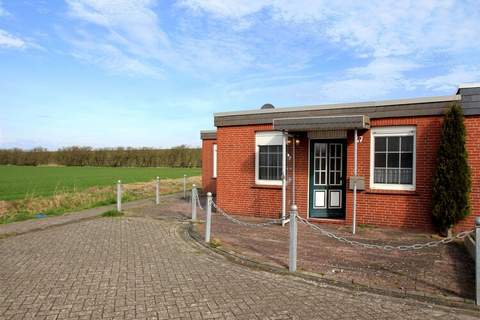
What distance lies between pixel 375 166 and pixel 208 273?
20.6ft

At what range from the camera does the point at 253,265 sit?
7.23 m

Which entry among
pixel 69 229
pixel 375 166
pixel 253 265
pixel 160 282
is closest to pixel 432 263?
pixel 253 265

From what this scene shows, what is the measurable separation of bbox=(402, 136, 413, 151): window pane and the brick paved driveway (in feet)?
19.3

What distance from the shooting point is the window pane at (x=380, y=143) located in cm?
1091

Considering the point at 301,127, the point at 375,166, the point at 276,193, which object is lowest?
the point at 276,193

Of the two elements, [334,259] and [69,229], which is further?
[69,229]

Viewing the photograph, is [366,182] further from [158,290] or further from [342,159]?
[158,290]

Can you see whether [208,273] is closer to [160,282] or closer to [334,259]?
[160,282]

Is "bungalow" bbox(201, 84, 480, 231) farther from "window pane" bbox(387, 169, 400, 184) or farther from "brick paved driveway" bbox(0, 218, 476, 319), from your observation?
"brick paved driveway" bbox(0, 218, 476, 319)

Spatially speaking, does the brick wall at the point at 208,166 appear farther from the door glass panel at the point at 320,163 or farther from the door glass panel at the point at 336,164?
the door glass panel at the point at 336,164

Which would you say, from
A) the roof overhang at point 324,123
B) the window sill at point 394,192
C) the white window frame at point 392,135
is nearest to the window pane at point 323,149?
the roof overhang at point 324,123

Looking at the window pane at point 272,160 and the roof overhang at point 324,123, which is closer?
the roof overhang at point 324,123

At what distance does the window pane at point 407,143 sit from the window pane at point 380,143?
1.50ft

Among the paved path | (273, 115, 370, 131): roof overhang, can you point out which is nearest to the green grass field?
the paved path
